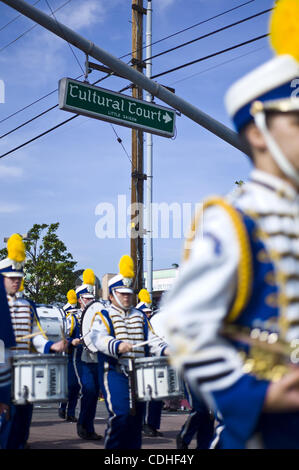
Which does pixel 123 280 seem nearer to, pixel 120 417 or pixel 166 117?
pixel 120 417

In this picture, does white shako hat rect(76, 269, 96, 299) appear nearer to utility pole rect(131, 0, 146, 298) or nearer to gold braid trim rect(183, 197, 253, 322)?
utility pole rect(131, 0, 146, 298)

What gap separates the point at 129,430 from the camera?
661cm

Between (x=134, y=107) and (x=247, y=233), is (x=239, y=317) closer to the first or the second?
(x=247, y=233)

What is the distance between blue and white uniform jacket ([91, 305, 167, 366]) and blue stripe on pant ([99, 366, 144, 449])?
→ 0.22 meters

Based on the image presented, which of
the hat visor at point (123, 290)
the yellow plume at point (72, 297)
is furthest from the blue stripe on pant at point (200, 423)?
the yellow plume at point (72, 297)

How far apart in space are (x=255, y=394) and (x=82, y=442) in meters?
8.15

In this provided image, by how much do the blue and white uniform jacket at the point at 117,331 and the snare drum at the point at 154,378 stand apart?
0.18 meters

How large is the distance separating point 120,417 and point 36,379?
1.02 meters

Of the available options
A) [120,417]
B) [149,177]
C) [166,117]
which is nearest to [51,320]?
[149,177]

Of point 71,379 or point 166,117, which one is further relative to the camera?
point 71,379

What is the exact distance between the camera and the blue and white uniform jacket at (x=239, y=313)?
1.80 meters

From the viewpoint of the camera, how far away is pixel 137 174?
14.8 metres
